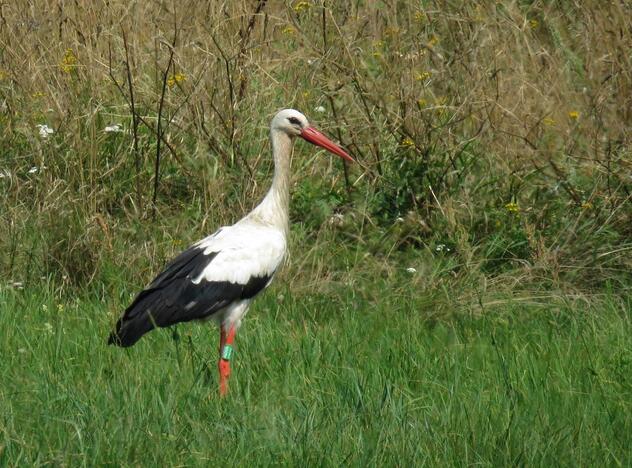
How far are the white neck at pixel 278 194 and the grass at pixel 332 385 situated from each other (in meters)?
0.42

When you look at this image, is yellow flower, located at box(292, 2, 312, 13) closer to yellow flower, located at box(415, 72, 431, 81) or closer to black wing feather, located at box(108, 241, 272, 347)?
yellow flower, located at box(415, 72, 431, 81)

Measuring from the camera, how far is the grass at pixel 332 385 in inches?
157

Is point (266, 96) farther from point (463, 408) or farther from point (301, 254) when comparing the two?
point (463, 408)

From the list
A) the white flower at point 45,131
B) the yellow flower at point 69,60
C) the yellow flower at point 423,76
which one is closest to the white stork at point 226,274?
the yellow flower at point 423,76

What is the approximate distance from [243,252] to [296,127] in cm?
72

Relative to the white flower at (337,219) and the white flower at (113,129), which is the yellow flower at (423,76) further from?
the white flower at (113,129)

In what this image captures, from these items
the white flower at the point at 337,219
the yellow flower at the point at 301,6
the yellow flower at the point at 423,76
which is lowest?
the white flower at the point at 337,219

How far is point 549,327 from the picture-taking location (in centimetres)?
573

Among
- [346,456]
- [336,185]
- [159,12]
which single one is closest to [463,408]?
[346,456]

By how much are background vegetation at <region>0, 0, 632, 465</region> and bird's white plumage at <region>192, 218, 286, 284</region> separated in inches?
10.6

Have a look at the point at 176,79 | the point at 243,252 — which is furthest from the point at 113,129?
the point at 243,252

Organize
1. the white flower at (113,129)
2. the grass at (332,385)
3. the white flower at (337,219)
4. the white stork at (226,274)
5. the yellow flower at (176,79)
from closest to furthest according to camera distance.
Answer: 1. the grass at (332,385)
2. the white stork at (226,274)
3. the white flower at (337,219)
4. the white flower at (113,129)
5. the yellow flower at (176,79)

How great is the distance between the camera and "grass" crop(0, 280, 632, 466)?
399cm

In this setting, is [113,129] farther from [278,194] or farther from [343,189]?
[278,194]
